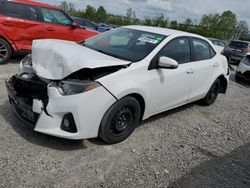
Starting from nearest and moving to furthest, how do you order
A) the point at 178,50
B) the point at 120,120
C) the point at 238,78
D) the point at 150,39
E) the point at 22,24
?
1. the point at 120,120
2. the point at 150,39
3. the point at 178,50
4. the point at 22,24
5. the point at 238,78

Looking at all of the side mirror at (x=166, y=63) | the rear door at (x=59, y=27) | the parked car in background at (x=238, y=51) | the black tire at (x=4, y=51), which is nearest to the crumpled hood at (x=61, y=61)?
the side mirror at (x=166, y=63)

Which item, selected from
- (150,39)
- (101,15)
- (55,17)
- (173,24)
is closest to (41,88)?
(150,39)

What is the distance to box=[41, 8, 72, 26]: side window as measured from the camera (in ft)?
24.0

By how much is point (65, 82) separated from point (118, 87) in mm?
661

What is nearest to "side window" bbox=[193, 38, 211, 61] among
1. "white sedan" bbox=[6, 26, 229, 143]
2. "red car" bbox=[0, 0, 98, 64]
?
"white sedan" bbox=[6, 26, 229, 143]

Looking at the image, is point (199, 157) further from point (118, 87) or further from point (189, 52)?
point (189, 52)

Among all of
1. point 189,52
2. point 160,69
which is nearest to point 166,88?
point 160,69

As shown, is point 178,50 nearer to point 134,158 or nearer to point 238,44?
point 134,158

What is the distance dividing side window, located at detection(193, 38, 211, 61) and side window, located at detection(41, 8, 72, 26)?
4442mm

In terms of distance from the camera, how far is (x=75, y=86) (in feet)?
9.87

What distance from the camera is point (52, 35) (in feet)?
24.5

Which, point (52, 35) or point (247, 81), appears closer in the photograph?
point (52, 35)

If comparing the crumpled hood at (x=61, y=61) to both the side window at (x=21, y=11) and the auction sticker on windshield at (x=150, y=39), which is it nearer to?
the auction sticker on windshield at (x=150, y=39)

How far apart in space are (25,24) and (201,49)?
4713mm
